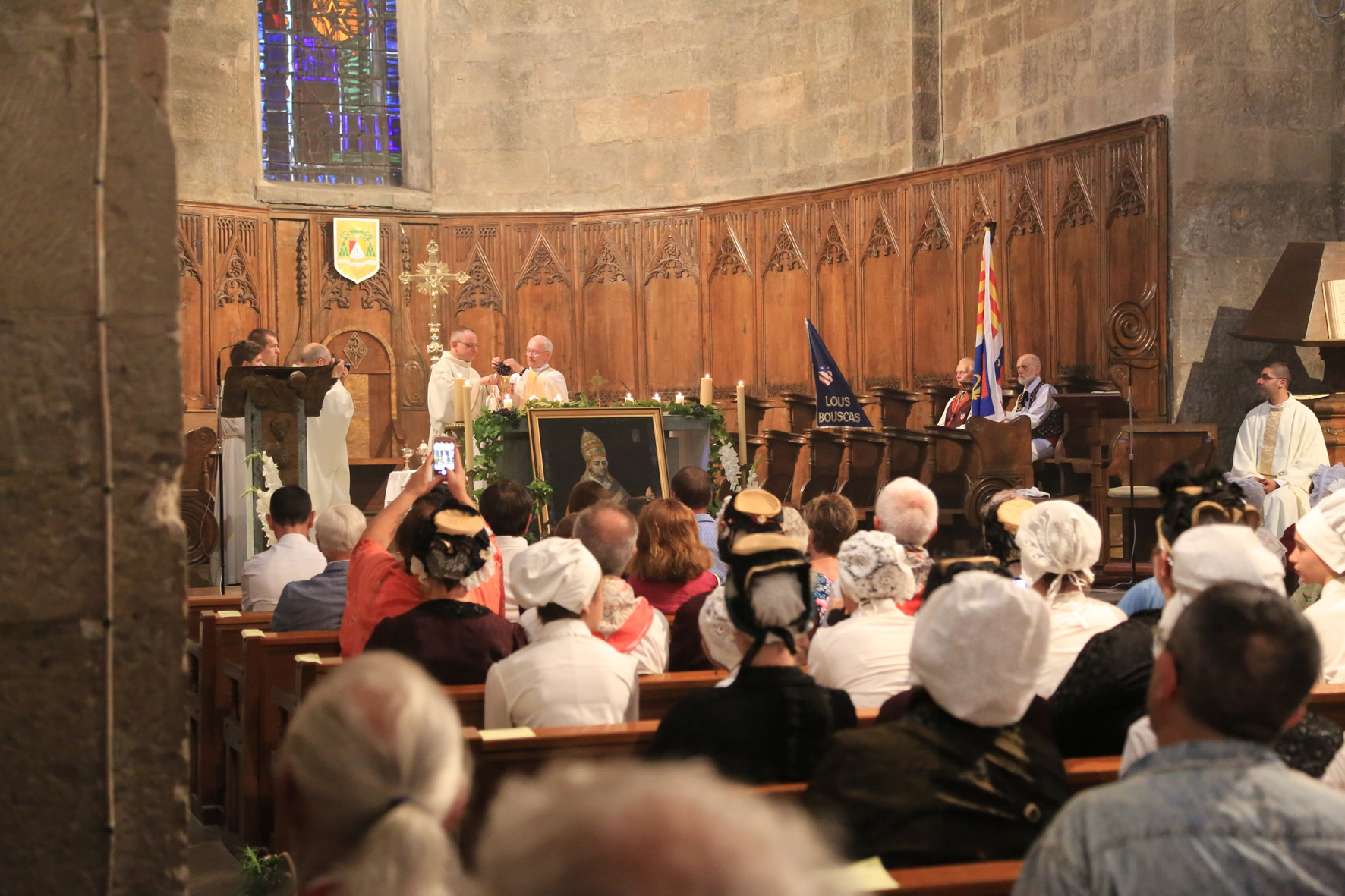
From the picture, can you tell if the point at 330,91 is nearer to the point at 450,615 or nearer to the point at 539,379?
the point at 539,379

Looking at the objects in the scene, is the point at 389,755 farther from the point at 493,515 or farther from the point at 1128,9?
the point at 1128,9

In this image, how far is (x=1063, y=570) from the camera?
3.97m

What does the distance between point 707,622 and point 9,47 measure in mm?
1891

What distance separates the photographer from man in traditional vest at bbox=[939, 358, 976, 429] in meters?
12.0

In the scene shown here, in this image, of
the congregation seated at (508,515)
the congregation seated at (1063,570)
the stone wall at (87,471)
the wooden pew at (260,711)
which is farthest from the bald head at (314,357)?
the stone wall at (87,471)

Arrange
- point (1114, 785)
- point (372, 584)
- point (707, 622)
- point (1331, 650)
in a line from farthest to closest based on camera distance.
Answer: point (372, 584), point (1331, 650), point (707, 622), point (1114, 785)

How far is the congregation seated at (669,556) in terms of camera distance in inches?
191

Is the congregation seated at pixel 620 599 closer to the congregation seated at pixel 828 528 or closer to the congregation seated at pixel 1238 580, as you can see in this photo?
the congregation seated at pixel 828 528

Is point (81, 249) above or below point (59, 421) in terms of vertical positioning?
above

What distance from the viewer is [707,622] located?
336cm

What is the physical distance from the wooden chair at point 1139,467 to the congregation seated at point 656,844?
9446 millimetres

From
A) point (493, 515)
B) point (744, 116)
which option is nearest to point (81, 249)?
point (493, 515)

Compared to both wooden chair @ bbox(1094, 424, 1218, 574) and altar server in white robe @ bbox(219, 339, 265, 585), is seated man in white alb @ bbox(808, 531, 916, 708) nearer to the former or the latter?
altar server in white robe @ bbox(219, 339, 265, 585)

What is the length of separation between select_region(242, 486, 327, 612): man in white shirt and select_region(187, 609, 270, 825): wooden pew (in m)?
0.24
